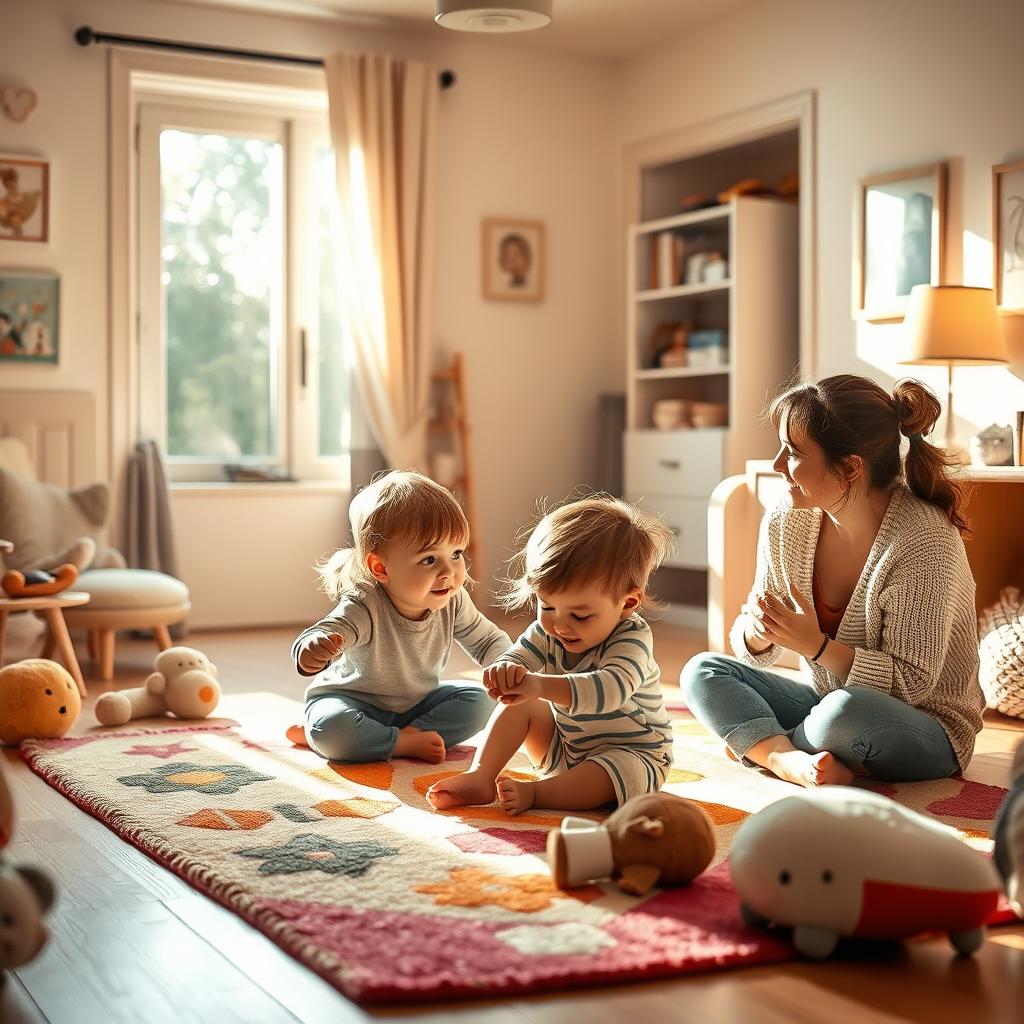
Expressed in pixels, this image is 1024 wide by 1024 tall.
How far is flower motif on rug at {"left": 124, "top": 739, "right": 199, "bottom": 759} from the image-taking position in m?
2.68

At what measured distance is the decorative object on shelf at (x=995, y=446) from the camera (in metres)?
3.63

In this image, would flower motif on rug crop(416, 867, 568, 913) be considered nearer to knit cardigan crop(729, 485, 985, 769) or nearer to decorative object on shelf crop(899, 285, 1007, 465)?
knit cardigan crop(729, 485, 985, 769)

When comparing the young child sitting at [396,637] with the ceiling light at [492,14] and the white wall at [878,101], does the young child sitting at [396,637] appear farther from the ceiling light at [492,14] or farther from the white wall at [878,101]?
the white wall at [878,101]

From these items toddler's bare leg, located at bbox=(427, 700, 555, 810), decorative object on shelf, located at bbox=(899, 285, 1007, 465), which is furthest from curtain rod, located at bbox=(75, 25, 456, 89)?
toddler's bare leg, located at bbox=(427, 700, 555, 810)

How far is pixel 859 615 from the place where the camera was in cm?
246

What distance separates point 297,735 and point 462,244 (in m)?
3.10

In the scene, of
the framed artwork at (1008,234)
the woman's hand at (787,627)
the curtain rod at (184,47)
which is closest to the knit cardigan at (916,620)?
the woman's hand at (787,627)

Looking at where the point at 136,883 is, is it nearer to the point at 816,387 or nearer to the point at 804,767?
the point at 804,767

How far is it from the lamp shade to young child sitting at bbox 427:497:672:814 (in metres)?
1.75

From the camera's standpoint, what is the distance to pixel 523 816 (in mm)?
2176

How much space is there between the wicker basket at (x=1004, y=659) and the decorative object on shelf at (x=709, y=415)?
1.87 meters

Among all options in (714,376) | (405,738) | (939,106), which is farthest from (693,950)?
(714,376)

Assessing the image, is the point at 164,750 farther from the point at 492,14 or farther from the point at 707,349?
the point at 707,349

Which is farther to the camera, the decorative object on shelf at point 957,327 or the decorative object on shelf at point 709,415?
the decorative object on shelf at point 709,415
